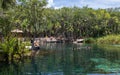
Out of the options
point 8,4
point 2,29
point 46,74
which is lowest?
point 46,74

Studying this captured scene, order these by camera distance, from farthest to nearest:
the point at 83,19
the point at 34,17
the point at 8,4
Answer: the point at 83,19 < the point at 34,17 < the point at 8,4

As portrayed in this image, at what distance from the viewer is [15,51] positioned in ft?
125

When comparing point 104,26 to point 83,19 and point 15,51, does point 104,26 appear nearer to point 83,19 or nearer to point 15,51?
point 83,19

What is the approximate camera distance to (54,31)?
347 feet

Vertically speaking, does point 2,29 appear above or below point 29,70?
above

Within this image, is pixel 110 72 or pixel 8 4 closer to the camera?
pixel 110 72

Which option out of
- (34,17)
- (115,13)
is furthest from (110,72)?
Result: (115,13)

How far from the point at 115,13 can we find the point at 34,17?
4909cm

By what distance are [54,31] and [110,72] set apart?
7697 centimetres

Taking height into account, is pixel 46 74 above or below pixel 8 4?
below

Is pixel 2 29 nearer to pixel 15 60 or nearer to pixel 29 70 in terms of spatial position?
pixel 15 60

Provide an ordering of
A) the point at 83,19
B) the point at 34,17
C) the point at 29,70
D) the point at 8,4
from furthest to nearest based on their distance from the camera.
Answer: the point at 83,19, the point at 34,17, the point at 8,4, the point at 29,70

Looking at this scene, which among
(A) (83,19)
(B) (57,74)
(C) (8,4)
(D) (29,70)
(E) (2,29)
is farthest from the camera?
(A) (83,19)

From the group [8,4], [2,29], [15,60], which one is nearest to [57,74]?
[15,60]
